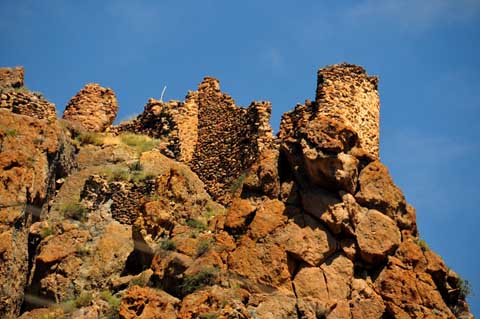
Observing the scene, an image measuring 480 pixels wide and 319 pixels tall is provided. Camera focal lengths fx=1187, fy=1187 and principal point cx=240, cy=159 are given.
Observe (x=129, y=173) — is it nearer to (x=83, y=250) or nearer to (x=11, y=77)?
(x=83, y=250)

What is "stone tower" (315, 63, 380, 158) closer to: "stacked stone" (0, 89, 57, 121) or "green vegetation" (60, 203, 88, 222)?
"green vegetation" (60, 203, 88, 222)

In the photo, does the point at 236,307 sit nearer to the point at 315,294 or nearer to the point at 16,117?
the point at 315,294

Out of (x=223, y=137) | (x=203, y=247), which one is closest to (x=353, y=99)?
(x=223, y=137)

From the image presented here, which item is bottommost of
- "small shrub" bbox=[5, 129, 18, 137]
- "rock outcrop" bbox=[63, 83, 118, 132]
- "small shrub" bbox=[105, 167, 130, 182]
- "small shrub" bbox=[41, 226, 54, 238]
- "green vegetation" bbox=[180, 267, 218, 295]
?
"green vegetation" bbox=[180, 267, 218, 295]

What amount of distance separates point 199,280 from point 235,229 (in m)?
2.45

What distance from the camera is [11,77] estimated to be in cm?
4481

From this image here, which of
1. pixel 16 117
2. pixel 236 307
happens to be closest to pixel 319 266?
pixel 236 307

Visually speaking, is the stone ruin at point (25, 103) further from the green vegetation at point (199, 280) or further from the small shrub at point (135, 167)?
the green vegetation at point (199, 280)

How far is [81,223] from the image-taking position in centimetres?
3956

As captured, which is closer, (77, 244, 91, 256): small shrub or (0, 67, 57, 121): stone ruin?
(77, 244, 91, 256): small shrub

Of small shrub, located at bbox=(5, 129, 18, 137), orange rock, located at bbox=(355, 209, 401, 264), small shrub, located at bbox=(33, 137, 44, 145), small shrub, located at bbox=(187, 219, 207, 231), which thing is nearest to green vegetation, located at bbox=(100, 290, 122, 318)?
small shrub, located at bbox=(187, 219, 207, 231)

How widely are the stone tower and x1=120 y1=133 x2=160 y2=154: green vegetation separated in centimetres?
736

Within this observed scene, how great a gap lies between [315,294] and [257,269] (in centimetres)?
191

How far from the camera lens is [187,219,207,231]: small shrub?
1507 inches
